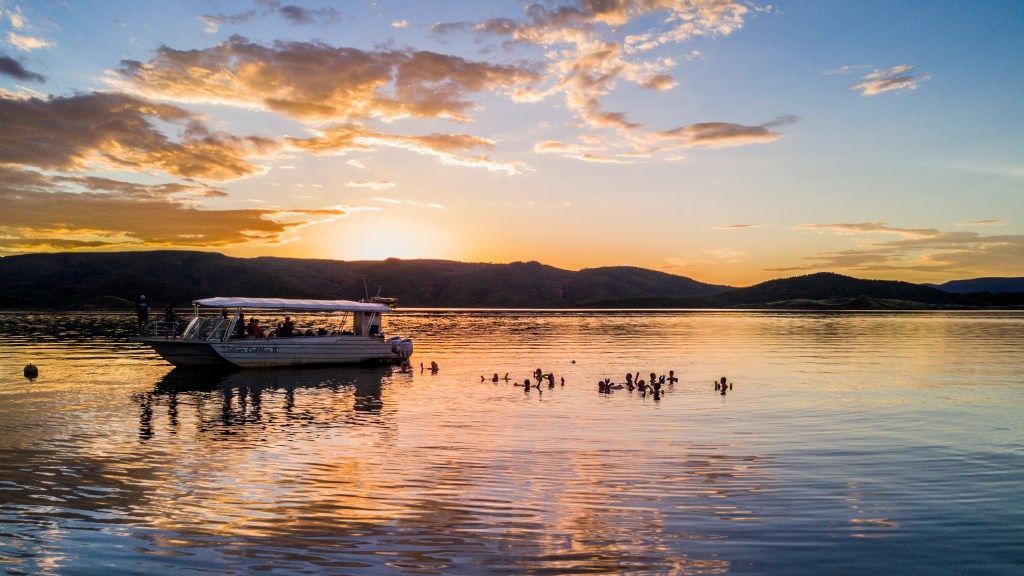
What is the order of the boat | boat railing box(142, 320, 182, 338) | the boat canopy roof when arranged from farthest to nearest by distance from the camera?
boat railing box(142, 320, 182, 338) → the boat → the boat canopy roof

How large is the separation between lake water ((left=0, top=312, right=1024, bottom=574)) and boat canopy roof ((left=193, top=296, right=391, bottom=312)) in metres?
7.25

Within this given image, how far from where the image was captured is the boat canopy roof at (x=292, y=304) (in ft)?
148

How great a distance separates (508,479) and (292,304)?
117 ft

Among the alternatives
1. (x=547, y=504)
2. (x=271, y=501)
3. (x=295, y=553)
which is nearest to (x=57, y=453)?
(x=271, y=501)

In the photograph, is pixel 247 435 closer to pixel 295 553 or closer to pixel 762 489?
pixel 295 553

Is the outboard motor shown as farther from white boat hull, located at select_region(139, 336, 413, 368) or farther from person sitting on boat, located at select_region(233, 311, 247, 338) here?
person sitting on boat, located at select_region(233, 311, 247, 338)

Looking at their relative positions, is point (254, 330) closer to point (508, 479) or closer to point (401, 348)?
point (401, 348)

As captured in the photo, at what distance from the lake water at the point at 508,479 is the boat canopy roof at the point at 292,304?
7250 millimetres

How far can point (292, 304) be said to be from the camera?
49344 millimetres

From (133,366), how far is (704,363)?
41.9m

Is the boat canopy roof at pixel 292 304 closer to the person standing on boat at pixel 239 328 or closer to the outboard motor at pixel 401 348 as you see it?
the person standing on boat at pixel 239 328

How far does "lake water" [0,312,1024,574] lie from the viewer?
474 inches

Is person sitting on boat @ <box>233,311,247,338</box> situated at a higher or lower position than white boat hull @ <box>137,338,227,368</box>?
higher

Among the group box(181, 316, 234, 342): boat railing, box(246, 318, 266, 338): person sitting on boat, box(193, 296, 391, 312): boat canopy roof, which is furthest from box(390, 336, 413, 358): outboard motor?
box(181, 316, 234, 342): boat railing
